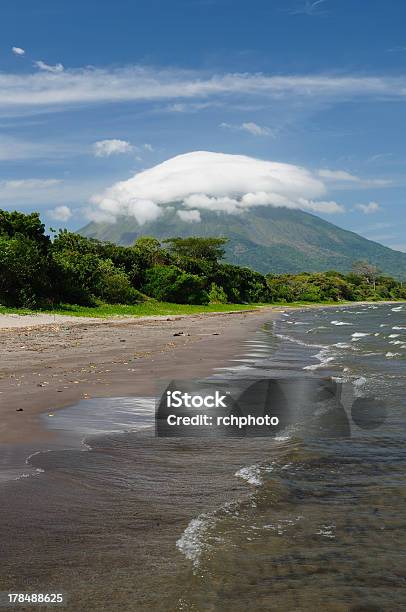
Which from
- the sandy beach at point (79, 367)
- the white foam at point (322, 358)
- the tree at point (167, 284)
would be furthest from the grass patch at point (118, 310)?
the white foam at point (322, 358)

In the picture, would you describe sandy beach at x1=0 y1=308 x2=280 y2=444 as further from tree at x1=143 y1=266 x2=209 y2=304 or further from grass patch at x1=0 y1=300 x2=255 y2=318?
tree at x1=143 y1=266 x2=209 y2=304

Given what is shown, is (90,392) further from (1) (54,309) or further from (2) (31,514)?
(1) (54,309)

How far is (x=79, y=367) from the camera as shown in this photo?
57.9 feet

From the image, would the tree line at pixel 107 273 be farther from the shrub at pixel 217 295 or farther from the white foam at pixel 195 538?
the white foam at pixel 195 538

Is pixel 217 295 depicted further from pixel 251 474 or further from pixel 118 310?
pixel 251 474

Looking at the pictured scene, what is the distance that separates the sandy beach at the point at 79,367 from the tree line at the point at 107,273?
17068 millimetres

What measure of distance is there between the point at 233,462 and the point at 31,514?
3.19 meters

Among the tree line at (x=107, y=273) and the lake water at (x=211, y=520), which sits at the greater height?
the tree line at (x=107, y=273)

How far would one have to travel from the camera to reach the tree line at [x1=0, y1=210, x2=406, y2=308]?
1923 inches

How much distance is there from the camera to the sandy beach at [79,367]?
11109mm

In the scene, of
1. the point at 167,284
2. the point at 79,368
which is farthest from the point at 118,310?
the point at 79,368

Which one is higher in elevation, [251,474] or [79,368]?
[79,368]

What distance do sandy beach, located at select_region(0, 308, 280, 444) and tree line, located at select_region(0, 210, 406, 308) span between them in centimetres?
1707

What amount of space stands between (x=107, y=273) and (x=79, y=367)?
5061 centimetres
